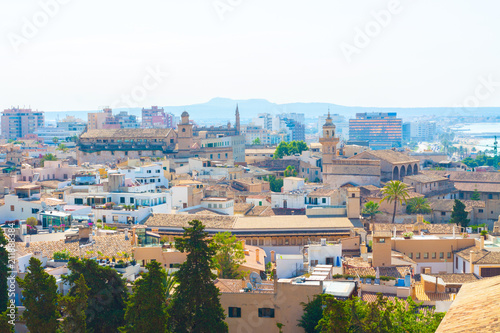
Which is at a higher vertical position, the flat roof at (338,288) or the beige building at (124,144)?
the beige building at (124,144)

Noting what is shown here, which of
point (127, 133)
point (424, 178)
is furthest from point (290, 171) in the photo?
point (424, 178)

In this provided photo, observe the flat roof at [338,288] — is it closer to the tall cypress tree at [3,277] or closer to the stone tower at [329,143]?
the tall cypress tree at [3,277]

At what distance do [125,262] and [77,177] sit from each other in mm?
24955

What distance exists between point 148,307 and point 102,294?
302cm

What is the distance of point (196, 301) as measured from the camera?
22.8 meters

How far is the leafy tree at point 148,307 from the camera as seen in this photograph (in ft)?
69.7

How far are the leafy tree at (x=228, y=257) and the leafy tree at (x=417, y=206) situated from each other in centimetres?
2383

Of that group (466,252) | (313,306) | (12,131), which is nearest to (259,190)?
(466,252)

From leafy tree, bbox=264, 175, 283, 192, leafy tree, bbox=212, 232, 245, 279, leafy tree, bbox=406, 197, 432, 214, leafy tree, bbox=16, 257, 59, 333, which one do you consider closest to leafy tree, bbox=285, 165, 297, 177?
leafy tree, bbox=264, 175, 283, 192

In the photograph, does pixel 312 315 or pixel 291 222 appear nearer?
pixel 312 315

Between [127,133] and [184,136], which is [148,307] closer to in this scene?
[184,136]

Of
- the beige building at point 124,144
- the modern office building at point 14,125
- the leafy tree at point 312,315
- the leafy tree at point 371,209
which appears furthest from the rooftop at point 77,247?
the modern office building at point 14,125

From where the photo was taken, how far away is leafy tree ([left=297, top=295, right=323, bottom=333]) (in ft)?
76.6

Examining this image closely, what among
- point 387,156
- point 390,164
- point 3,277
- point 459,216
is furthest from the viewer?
point 387,156
